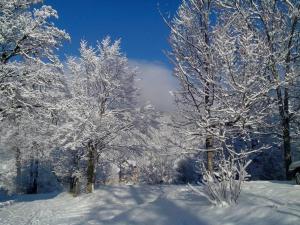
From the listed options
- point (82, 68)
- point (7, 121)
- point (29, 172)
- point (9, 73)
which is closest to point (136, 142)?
point (82, 68)

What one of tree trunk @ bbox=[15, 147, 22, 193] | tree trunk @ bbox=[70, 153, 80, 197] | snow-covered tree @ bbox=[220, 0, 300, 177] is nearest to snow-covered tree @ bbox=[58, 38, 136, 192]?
tree trunk @ bbox=[70, 153, 80, 197]

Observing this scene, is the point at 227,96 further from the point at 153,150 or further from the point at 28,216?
the point at 153,150

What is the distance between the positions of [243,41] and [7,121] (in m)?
11.2

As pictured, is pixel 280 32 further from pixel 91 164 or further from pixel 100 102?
pixel 91 164

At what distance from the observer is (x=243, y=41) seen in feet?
38.2

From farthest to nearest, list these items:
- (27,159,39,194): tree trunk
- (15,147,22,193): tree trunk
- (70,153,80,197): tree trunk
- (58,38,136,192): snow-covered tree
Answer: (27,159,39,194): tree trunk, (15,147,22,193): tree trunk, (70,153,80,197): tree trunk, (58,38,136,192): snow-covered tree

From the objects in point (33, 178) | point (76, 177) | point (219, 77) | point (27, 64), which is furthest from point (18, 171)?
point (219, 77)

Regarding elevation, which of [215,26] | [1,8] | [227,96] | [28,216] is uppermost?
[1,8]

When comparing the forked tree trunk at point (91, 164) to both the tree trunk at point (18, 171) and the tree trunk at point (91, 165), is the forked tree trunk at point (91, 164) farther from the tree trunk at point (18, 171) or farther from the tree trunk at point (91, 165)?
the tree trunk at point (18, 171)

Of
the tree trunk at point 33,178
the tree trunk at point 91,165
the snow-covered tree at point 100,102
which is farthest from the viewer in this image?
the tree trunk at point 33,178

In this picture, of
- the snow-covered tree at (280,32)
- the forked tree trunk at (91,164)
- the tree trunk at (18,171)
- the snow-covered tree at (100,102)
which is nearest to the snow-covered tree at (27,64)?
the snow-covered tree at (100,102)

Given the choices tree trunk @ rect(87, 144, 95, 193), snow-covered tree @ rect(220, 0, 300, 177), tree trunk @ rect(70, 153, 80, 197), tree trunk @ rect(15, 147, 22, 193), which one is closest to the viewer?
snow-covered tree @ rect(220, 0, 300, 177)

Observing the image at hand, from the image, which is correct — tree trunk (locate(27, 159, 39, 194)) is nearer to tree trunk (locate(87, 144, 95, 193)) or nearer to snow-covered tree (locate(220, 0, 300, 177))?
tree trunk (locate(87, 144, 95, 193))

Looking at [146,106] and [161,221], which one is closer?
[161,221]
